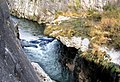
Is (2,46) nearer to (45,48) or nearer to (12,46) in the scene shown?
(12,46)

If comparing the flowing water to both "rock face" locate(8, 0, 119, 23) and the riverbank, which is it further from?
"rock face" locate(8, 0, 119, 23)

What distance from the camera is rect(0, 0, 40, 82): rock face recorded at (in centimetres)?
513

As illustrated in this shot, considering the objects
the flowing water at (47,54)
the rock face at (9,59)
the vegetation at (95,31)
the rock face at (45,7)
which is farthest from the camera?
the rock face at (45,7)

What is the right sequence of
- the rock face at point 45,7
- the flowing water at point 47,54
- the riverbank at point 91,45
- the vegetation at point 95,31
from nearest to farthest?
the riverbank at point 91,45
the vegetation at point 95,31
the flowing water at point 47,54
the rock face at point 45,7

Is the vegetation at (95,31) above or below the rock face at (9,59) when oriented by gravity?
below

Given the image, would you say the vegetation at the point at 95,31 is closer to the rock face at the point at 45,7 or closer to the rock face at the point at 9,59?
the rock face at the point at 45,7

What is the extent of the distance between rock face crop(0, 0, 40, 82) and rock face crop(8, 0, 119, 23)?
1743 centimetres

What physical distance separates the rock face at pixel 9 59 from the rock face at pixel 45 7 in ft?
57.2

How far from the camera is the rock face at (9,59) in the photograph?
5133 mm

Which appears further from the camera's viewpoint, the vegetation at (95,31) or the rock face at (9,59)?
the vegetation at (95,31)

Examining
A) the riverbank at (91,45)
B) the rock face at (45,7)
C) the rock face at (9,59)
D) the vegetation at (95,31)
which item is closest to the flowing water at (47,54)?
the riverbank at (91,45)

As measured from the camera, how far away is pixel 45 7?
25.2 metres

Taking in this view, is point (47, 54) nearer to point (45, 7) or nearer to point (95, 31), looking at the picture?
point (95, 31)

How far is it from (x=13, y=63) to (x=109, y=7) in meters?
17.6
